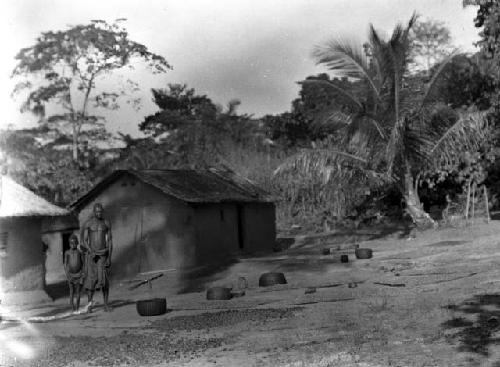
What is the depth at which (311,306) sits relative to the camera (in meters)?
13.3

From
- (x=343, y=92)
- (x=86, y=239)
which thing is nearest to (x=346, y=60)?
(x=343, y=92)

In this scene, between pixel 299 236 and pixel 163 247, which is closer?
pixel 163 247

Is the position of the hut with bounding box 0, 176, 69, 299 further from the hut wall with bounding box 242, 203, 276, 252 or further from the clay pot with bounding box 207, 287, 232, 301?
the hut wall with bounding box 242, 203, 276, 252

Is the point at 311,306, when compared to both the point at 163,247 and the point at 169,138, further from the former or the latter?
the point at 169,138

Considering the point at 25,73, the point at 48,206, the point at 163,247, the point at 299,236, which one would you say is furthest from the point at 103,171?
the point at 48,206

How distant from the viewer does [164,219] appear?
1051 inches

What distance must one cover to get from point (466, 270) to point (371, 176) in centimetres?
1313

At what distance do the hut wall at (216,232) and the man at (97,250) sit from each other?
11.0 meters

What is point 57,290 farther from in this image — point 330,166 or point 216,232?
point 330,166

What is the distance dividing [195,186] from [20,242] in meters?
9.79

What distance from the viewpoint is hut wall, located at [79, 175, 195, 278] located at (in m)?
26.3

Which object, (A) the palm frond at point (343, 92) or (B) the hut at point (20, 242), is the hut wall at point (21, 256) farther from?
(A) the palm frond at point (343, 92)

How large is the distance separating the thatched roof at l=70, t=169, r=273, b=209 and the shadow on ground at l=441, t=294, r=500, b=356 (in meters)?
15.1

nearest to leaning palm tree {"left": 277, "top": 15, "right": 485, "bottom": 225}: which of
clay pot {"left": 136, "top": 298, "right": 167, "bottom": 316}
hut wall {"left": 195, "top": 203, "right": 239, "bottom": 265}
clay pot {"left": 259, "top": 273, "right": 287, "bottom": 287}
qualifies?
hut wall {"left": 195, "top": 203, "right": 239, "bottom": 265}
